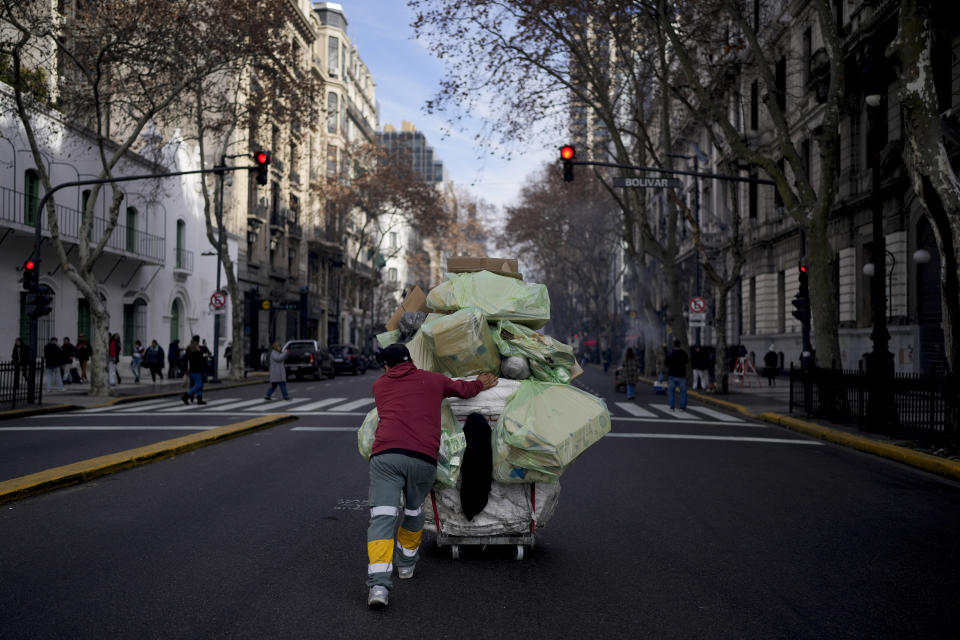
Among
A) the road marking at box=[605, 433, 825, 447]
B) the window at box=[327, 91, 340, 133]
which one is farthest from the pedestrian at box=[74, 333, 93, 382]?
the window at box=[327, 91, 340, 133]

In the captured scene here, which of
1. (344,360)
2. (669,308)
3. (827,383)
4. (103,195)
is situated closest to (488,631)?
(827,383)

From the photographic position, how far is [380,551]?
4.58 metres

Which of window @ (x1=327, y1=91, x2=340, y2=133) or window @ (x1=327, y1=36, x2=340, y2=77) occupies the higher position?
window @ (x1=327, y1=36, x2=340, y2=77)

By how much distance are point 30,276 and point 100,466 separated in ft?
37.7

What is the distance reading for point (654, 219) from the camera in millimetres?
59281

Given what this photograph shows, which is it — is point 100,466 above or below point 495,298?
below

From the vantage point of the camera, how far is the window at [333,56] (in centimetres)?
6053

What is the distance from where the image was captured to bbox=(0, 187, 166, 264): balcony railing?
23703mm

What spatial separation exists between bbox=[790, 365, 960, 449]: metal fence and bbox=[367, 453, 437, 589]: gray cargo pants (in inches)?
331

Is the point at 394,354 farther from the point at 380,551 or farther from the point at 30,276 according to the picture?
the point at 30,276

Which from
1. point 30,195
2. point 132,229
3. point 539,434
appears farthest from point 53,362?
point 539,434

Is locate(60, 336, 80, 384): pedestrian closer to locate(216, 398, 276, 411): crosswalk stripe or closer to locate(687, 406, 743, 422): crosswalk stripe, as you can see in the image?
locate(216, 398, 276, 411): crosswalk stripe

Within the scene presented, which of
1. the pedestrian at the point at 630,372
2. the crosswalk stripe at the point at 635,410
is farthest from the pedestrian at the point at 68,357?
the pedestrian at the point at 630,372

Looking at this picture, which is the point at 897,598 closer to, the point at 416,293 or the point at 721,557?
the point at 721,557
